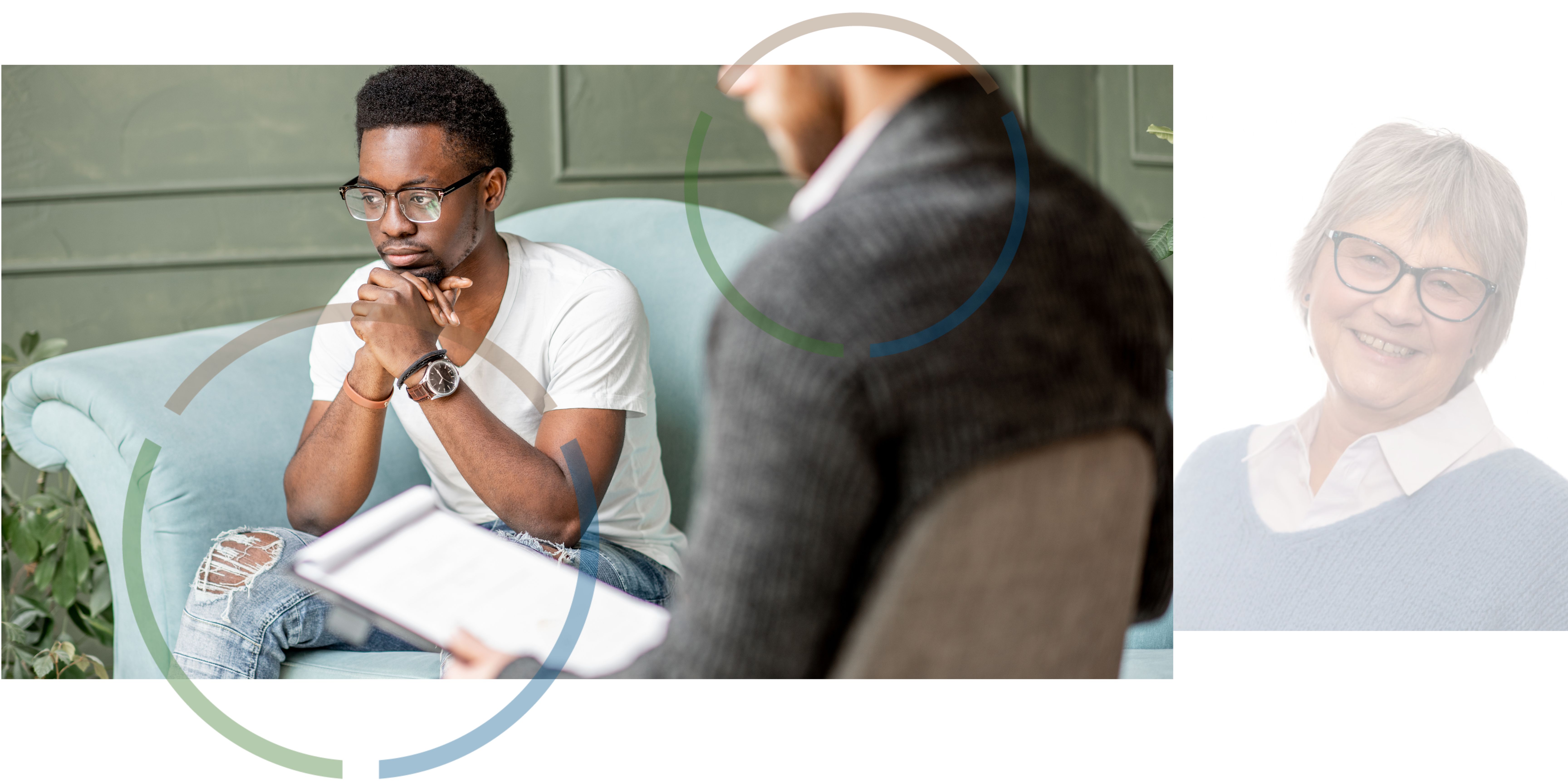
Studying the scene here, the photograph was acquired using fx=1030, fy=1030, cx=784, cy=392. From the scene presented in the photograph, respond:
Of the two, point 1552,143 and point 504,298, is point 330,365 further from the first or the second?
point 1552,143

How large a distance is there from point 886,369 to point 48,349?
169 centimetres

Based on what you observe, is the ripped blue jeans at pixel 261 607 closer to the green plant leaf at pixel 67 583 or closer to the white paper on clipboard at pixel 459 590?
the white paper on clipboard at pixel 459 590

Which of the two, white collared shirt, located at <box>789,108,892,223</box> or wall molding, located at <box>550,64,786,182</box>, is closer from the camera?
white collared shirt, located at <box>789,108,892,223</box>

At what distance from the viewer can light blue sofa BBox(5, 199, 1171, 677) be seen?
130cm

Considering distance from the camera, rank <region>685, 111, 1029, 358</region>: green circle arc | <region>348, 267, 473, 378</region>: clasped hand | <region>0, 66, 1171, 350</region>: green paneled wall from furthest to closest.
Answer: <region>0, 66, 1171, 350</region>: green paneled wall < <region>348, 267, 473, 378</region>: clasped hand < <region>685, 111, 1029, 358</region>: green circle arc

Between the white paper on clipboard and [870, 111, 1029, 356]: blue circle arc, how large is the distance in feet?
1.33

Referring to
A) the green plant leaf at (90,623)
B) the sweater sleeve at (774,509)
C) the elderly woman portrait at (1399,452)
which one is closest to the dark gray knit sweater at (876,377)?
the sweater sleeve at (774,509)

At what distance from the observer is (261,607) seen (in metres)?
1.23

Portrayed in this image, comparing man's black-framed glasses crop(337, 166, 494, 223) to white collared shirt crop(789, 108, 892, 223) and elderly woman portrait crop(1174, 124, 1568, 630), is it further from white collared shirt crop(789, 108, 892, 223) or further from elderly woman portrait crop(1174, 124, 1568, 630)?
elderly woman portrait crop(1174, 124, 1568, 630)

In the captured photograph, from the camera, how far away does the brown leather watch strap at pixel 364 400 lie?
1325 millimetres

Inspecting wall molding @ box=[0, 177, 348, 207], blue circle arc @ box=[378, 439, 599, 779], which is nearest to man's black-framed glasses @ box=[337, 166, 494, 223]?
blue circle arc @ box=[378, 439, 599, 779]

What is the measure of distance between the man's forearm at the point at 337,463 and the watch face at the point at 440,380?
0.09m
